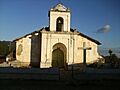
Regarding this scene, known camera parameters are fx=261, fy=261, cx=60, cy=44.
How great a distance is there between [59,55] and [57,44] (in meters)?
1.65

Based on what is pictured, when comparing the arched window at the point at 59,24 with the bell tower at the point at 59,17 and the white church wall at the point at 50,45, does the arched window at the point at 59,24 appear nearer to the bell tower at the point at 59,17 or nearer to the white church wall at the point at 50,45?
the bell tower at the point at 59,17

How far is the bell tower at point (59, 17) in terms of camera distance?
1219 inches

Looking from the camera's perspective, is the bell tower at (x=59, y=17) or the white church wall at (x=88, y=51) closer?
the bell tower at (x=59, y=17)

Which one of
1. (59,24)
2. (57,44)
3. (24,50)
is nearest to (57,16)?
(59,24)

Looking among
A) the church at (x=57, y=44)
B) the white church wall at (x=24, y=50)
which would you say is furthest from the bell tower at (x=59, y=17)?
the white church wall at (x=24, y=50)

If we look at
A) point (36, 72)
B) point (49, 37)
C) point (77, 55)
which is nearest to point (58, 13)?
point (49, 37)

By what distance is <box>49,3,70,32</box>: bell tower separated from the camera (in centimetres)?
3097

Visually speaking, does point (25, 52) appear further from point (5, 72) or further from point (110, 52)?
point (110, 52)

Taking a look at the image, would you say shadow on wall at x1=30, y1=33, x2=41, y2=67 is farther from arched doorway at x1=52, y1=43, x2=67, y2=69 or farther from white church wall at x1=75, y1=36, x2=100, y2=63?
white church wall at x1=75, y1=36, x2=100, y2=63

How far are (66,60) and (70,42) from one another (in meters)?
A: 2.18

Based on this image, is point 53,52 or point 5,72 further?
point 53,52

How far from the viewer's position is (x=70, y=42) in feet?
101

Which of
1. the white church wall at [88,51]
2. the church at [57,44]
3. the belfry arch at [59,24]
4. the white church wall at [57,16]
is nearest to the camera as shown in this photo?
the church at [57,44]

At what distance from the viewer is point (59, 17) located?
1233 inches
